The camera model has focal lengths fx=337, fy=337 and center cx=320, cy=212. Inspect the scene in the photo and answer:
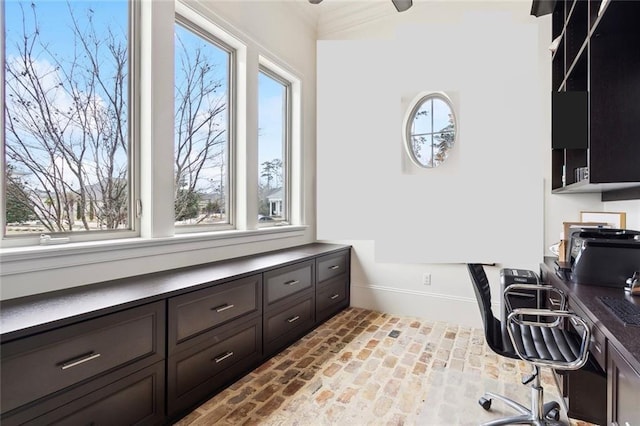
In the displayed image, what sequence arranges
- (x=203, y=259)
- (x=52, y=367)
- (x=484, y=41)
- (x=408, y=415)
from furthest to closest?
(x=484, y=41) < (x=203, y=259) < (x=408, y=415) < (x=52, y=367)

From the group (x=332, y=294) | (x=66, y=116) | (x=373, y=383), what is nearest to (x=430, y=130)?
(x=332, y=294)

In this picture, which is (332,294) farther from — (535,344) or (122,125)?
(122,125)

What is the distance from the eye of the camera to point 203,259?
8.54 ft

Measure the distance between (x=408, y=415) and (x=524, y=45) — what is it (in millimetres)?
3268

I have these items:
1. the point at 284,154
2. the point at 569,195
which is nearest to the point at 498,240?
the point at 569,195

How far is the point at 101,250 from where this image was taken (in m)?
1.92

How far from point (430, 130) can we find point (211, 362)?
2.99m

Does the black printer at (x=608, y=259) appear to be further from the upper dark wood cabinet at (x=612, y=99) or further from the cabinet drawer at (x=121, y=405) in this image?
the cabinet drawer at (x=121, y=405)

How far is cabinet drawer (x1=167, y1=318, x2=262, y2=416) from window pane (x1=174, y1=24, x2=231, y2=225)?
96cm

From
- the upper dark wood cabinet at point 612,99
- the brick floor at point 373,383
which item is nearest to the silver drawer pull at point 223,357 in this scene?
the brick floor at point 373,383

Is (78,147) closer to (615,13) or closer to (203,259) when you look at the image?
(203,259)

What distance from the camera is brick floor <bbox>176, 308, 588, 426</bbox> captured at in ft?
6.33

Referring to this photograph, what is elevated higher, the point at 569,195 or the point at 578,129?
the point at 578,129

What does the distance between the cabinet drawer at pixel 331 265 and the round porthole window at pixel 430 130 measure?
1326mm
